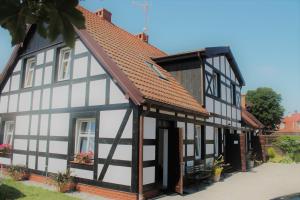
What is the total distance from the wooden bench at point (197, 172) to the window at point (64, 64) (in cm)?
617

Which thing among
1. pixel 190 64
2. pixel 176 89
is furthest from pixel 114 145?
pixel 190 64

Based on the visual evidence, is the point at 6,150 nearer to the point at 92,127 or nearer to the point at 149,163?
the point at 92,127

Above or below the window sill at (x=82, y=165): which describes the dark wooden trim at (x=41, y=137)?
above

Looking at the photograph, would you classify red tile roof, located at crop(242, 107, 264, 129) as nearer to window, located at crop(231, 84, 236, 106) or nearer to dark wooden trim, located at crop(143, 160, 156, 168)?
window, located at crop(231, 84, 236, 106)

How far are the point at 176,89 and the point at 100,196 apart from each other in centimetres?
543

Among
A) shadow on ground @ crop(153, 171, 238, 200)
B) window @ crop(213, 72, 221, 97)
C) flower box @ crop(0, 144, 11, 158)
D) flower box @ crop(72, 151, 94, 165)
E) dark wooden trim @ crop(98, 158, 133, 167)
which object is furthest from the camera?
window @ crop(213, 72, 221, 97)

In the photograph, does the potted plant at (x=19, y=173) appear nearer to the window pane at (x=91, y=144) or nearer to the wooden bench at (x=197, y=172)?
the window pane at (x=91, y=144)

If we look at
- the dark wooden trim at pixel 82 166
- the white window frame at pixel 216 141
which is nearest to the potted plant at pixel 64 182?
the dark wooden trim at pixel 82 166

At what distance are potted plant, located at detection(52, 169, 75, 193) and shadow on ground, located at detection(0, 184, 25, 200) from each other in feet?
3.88

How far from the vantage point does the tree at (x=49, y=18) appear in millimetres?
2104

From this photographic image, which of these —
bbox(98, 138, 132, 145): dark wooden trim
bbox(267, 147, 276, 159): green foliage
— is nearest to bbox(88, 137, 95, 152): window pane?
bbox(98, 138, 132, 145): dark wooden trim

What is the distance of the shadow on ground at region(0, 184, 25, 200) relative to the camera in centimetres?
857

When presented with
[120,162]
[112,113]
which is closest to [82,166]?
[120,162]

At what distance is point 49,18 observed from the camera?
214 cm
